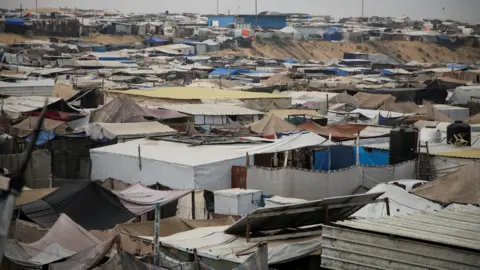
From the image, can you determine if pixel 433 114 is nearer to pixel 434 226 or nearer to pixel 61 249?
pixel 61 249

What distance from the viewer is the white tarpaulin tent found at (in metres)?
14.1

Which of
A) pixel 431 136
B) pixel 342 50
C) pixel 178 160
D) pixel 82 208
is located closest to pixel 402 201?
pixel 178 160

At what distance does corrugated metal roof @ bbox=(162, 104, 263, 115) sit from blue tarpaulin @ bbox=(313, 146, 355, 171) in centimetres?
634

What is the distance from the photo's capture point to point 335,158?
51.6ft

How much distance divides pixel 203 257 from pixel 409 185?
17.7ft

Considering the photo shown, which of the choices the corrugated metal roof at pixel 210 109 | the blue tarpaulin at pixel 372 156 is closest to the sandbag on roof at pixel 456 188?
the blue tarpaulin at pixel 372 156

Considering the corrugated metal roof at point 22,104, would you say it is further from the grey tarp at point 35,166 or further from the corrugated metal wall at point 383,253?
the corrugated metal wall at point 383,253

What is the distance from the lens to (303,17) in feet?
376

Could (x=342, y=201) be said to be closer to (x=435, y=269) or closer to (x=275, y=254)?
(x=275, y=254)

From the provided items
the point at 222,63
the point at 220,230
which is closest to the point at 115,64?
the point at 222,63

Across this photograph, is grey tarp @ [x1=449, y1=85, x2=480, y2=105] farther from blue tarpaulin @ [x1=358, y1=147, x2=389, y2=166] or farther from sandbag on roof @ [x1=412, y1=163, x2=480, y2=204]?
sandbag on roof @ [x1=412, y1=163, x2=480, y2=204]

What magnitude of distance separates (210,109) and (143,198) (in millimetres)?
9843

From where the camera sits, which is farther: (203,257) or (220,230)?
(220,230)

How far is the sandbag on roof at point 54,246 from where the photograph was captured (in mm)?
9727
